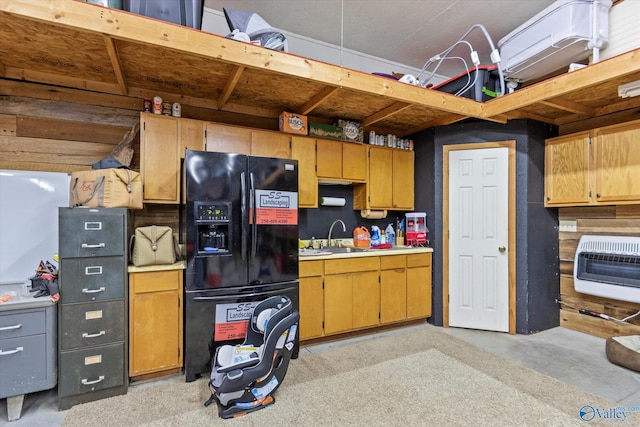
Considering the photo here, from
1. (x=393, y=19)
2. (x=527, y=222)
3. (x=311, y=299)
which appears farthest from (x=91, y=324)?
(x=527, y=222)

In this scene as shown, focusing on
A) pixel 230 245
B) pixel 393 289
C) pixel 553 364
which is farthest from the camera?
pixel 393 289

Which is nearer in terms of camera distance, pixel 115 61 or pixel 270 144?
pixel 115 61

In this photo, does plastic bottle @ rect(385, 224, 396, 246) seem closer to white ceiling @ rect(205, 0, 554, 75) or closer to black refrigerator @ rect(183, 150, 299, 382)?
black refrigerator @ rect(183, 150, 299, 382)

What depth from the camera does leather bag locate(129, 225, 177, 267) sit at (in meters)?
2.47

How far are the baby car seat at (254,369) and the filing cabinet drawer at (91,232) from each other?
1100mm

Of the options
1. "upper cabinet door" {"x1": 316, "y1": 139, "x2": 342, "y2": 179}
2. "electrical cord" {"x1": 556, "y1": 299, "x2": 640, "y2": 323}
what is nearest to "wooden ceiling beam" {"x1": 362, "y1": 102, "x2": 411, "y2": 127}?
"upper cabinet door" {"x1": 316, "y1": 139, "x2": 342, "y2": 179}

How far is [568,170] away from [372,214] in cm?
217

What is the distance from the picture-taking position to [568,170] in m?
3.50

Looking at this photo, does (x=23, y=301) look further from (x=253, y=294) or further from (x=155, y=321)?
(x=253, y=294)

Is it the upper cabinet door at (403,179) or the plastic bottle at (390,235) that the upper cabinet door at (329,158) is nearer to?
the upper cabinet door at (403,179)

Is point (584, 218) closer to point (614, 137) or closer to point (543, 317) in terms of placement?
point (614, 137)

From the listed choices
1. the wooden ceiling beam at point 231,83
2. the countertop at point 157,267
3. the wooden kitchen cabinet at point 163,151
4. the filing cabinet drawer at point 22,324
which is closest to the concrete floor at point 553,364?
the filing cabinet drawer at point 22,324

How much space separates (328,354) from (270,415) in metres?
1.02

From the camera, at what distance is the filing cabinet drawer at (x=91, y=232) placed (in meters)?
2.20
